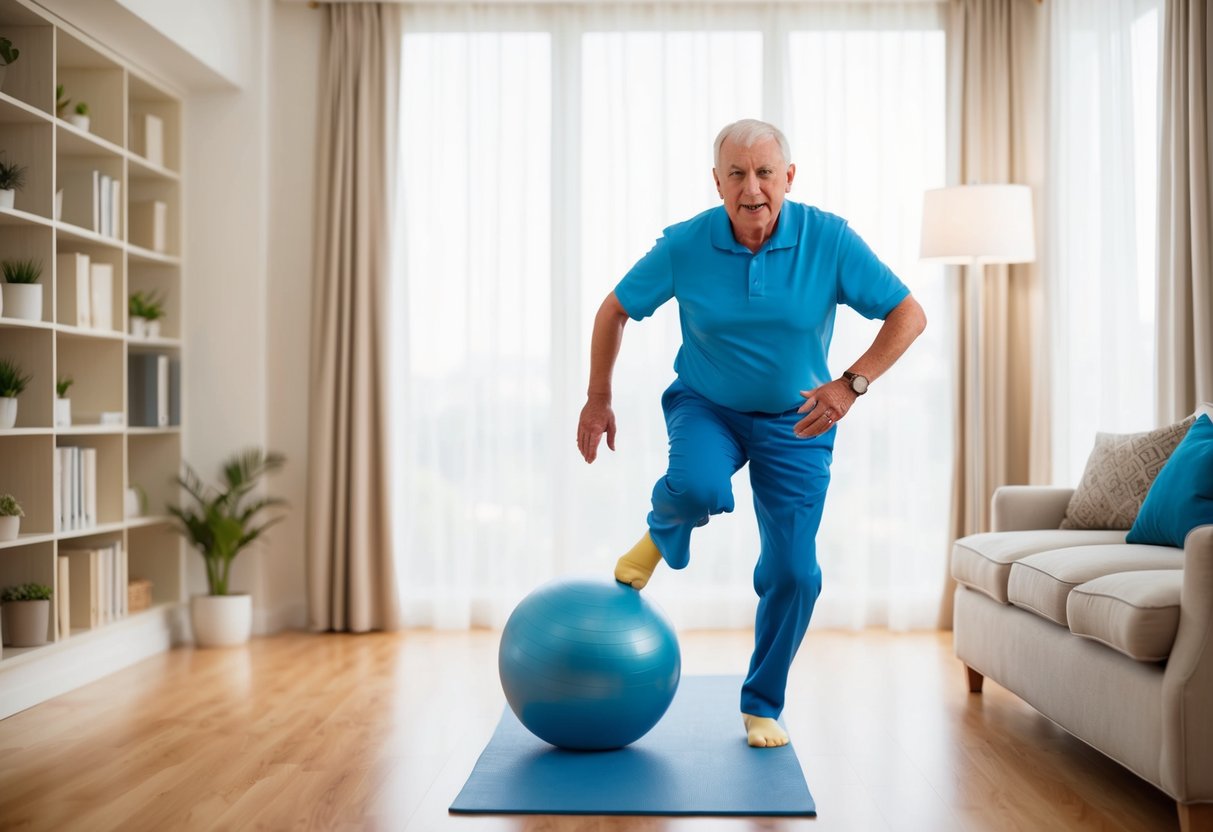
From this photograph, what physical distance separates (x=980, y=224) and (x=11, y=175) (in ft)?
10.9

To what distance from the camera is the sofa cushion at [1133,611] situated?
2.20 metres

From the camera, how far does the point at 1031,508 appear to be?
359cm

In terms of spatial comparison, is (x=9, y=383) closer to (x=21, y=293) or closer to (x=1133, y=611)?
(x=21, y=293)

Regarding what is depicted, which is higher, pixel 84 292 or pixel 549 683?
pixel 84 292

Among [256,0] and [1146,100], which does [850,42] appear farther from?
[256,0]

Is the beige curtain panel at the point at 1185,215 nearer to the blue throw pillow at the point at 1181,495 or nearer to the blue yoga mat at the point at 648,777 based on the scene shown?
the blue throw pillow at the point at 1181,495

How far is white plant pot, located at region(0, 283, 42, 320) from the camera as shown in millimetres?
3496

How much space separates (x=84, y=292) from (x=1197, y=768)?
11.9 ft

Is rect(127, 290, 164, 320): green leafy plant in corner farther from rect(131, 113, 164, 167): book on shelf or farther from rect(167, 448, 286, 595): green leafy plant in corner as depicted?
rect(167, 448, 286, 595): green leafy plant in corner

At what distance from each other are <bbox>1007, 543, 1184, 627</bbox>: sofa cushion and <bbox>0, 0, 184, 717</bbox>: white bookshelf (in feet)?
9.40

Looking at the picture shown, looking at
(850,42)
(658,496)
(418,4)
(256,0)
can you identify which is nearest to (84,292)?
(256,0)

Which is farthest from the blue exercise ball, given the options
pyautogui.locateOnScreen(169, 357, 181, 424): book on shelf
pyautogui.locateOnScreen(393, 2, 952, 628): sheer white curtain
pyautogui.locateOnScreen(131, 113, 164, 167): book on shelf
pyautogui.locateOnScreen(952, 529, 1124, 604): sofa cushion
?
pyautogui.locateOnScreen(131, 113, 164, 167): book on shelf

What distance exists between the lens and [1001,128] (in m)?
4.74


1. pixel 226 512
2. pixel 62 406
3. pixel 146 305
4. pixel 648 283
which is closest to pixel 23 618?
pixel 62 406
